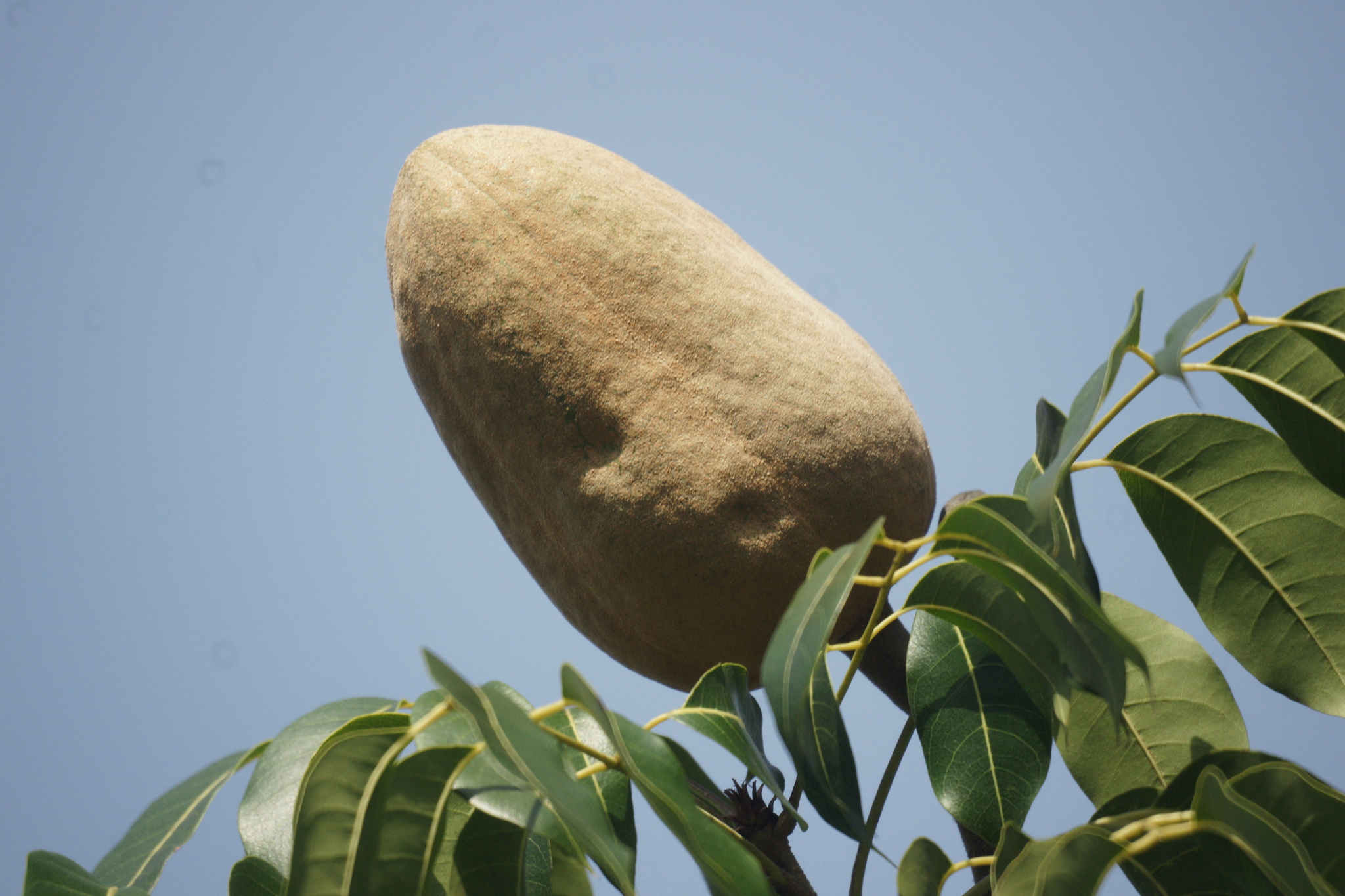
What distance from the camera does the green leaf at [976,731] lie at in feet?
2.37

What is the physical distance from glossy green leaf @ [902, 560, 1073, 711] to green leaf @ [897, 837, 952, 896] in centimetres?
14

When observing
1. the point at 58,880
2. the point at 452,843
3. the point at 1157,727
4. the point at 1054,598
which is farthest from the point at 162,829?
the point at 1157,727

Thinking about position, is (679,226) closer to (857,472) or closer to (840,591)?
(857,472)

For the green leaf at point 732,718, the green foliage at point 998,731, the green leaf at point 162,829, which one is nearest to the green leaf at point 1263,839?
the green foliage at point 998,731

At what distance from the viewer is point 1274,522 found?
719 mm

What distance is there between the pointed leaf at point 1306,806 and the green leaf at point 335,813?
517mm

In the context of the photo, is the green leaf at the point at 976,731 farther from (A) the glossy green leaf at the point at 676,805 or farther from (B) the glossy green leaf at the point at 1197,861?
(A) the glossy green leaf at the point at 676,805

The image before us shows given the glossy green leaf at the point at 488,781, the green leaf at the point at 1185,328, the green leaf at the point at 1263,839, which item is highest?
the green leaf at the point at 1185,328

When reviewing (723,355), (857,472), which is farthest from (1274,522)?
(723,355)

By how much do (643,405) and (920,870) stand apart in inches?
16.8

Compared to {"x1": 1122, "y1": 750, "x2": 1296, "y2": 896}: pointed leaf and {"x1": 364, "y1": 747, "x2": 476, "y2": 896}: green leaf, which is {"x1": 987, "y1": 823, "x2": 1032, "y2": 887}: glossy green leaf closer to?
{"x1": 1122, "y1": 750, "x2": 1296, "y2": 896}: pointed leaf

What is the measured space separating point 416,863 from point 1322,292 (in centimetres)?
71

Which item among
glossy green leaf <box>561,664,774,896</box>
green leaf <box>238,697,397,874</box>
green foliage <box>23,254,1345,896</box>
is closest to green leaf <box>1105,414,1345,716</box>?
green foliage <box>23,254,1345,896</box>

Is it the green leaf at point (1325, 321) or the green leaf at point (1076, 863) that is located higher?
the green leaf at point (1325, 321)
